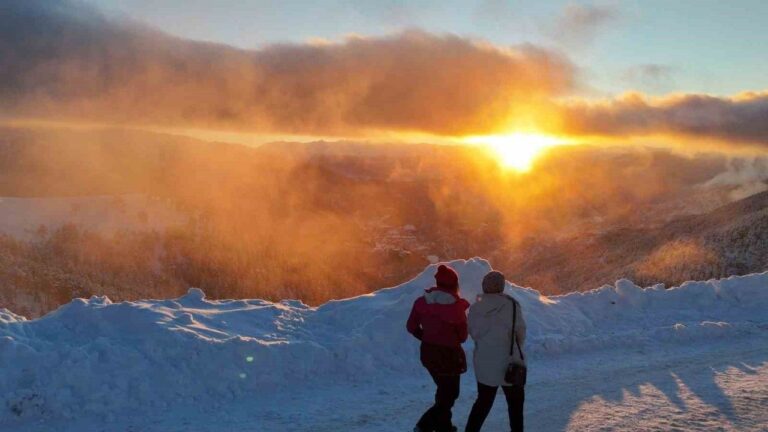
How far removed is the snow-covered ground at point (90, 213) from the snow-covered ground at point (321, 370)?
123 m

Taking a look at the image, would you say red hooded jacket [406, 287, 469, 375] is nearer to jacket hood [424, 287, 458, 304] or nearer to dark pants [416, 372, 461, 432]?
jacket hood [424, 287, 458, 304]

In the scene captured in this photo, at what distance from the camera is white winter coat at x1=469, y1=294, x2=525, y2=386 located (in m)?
5.63

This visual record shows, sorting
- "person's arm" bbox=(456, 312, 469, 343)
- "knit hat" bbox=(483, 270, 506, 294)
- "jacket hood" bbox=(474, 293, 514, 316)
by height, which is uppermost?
"knit hat" bbox=(483, 270, 506, 294)

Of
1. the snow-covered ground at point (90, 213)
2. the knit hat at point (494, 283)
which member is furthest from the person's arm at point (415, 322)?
the snow-covered ground at point (90, 213)

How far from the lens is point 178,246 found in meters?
127

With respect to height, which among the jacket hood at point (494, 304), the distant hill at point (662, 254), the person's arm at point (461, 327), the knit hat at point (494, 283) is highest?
the knit hat at point (494, 283)

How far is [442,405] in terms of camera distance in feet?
19.9

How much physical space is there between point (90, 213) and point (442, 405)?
142356 mm

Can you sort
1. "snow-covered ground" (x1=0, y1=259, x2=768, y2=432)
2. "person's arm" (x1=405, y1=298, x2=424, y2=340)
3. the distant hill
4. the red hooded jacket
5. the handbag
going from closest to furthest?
the handbag
the red hooded jacket
"person's arm" (x1=405, y1=298, x2=424, y2=340)
"snow-covered ground" (x1=0, y1=259, x2=768, y2=432)
the distant hill

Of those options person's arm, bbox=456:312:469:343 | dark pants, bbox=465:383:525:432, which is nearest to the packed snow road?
dark pants, bbox=465:383:525:432

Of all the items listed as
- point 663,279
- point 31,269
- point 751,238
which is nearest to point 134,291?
point 31,269

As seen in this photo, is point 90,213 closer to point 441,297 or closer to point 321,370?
point 321,370

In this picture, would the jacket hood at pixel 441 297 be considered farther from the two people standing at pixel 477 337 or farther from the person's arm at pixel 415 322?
the person's arm at pixel 415 322

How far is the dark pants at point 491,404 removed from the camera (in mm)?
5793
